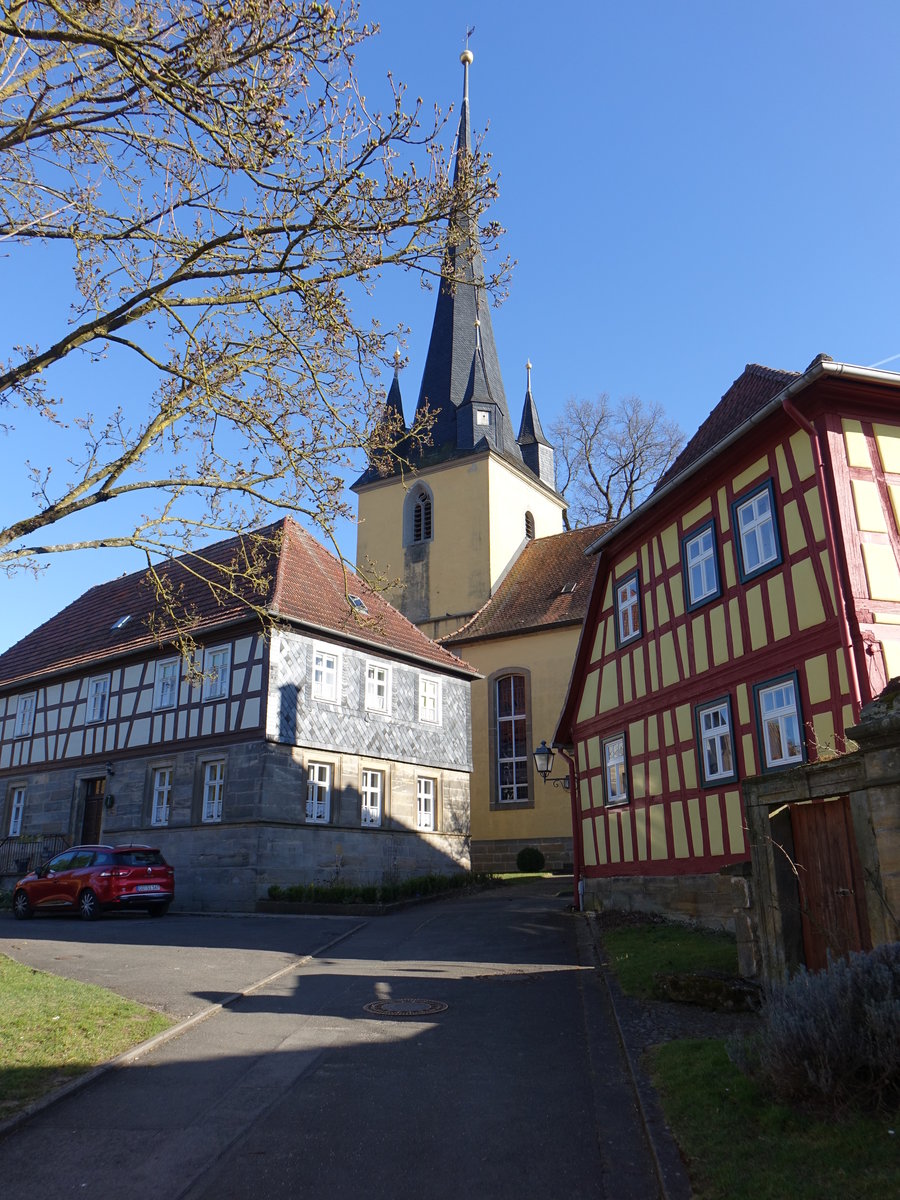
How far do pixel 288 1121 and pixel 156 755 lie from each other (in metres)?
19.0

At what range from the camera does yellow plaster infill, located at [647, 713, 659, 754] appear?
1574 cm

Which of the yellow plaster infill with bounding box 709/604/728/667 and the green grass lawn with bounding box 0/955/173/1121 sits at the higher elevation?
the yellow plaster infill with bounding box 709/604/728/667

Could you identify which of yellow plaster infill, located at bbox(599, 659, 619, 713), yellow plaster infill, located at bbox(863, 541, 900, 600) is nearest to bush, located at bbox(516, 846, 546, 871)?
yellow plaster infill, located at bbox(599, 659, 619, 713)

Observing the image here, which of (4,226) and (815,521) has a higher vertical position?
(4,226)

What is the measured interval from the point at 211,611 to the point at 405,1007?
16197mm

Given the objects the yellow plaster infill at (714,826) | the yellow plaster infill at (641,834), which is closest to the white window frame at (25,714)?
the yellow plaster infill at (641,834)

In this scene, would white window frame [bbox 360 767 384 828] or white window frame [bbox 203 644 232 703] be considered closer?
white window frame [bbox 203 644 232 703]

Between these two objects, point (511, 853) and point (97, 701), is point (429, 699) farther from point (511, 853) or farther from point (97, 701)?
point (97, 701)

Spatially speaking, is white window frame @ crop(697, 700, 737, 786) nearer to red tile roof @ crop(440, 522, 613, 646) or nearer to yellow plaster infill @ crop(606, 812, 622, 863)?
yellow plaster infill @ crop(606, 812, 622, 863)

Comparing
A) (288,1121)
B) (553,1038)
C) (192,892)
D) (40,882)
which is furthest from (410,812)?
(288,1121)

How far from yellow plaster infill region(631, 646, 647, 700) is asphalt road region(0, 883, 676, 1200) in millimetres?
5517

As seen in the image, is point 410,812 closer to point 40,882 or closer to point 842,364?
point 40,882

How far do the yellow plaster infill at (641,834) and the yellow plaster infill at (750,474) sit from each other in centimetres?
550

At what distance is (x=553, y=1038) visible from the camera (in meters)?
7.82
